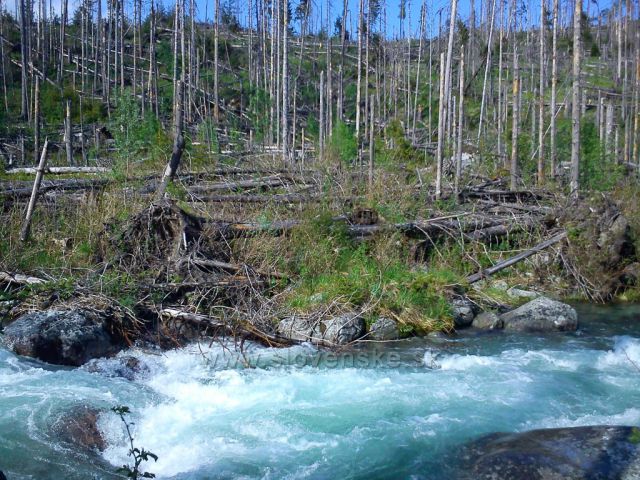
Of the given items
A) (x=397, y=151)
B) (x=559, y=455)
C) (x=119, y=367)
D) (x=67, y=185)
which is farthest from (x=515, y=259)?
(x=67, y=185)

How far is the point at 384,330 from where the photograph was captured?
9750mm

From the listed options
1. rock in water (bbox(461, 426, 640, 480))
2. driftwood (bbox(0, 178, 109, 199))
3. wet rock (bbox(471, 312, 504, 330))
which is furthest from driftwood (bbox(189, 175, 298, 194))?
rock in water (bbox(461, 426, 640, 480))

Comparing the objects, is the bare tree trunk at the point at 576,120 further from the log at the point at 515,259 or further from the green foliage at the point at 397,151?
the green foliage at the point at 397,151

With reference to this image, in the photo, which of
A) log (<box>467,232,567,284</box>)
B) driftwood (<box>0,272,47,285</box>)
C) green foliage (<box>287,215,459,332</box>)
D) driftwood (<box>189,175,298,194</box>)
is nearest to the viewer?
driftwood (<box>0,272,47,285</box>)

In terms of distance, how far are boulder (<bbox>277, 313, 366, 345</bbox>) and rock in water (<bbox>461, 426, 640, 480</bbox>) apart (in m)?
3.43

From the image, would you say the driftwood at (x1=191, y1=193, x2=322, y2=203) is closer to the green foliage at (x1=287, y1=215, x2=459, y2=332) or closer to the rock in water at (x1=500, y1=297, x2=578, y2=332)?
the green foliage at (x1=287, y1=215, x2=459, y2=332)

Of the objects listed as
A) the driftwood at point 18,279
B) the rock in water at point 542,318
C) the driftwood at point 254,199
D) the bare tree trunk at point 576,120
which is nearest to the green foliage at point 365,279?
the rock in water at point 542,318

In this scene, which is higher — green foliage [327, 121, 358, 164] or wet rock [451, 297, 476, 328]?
green foliage [327, 121, 358, 164]

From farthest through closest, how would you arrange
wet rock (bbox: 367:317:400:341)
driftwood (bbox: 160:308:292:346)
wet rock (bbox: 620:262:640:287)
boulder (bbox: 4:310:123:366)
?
wet rock (bbox: 620:262:640:287)
wet rock (bbox: 367:317:400:341)
driftwood (bbox: 160:308:292:346)
boulder (bbox: 4:310:123:366)

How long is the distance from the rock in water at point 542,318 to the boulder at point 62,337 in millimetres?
5599

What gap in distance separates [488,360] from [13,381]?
559 centimetres

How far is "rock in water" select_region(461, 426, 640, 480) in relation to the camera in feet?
17.4

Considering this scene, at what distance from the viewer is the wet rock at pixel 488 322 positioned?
34.1ft

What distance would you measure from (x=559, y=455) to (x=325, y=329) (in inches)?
174
